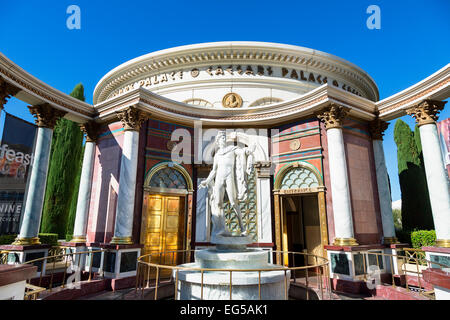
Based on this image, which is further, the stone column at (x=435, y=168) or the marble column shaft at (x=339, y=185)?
the marble column shaft at (x=339, y=185)

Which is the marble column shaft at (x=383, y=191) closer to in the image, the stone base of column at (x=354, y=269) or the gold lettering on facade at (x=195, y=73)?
the stone base of column at (x=354, y=269)

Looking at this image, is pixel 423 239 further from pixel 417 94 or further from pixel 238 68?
pixel 238 68

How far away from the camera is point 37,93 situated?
Result: 29.9ft

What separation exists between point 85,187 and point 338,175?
10082 mm

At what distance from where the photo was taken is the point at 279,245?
10.6 m

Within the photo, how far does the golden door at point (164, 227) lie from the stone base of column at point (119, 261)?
4.67 feet

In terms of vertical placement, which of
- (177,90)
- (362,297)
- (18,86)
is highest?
(177,90)

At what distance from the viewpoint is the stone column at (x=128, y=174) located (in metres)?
9.04

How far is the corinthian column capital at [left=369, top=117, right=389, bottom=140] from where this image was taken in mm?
10930

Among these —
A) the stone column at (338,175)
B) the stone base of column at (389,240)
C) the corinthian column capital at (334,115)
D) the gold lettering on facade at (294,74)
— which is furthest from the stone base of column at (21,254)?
the gold lettering on facade at (294,74)

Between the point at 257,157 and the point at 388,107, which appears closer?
the point at 388,107
